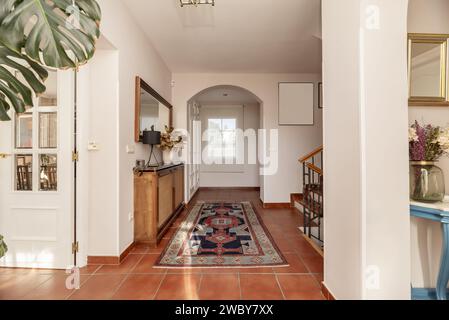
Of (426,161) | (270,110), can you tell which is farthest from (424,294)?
(270,110)

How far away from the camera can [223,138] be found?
7551mm

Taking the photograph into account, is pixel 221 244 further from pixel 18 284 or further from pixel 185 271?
pixel 18 284

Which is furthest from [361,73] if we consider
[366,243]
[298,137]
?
[298,137]

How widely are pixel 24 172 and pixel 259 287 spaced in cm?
249

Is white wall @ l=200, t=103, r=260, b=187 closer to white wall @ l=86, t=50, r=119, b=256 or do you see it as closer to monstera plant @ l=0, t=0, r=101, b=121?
white wall @ l=86, t=50, r=119, b=256

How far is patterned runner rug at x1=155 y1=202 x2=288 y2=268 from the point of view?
96.4 inches

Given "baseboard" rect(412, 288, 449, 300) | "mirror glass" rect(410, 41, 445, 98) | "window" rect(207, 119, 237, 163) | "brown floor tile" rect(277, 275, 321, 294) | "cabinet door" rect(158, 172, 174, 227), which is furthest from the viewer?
"window" rect(207, 119, 237, 163)

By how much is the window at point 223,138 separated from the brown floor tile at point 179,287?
5526 mm

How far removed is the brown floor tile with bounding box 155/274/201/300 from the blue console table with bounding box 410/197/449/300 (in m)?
1.74

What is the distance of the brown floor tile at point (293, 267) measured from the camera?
2273 millimetres

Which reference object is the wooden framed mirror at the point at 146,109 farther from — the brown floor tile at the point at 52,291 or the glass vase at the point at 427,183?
the glass vase at the point at 427,183

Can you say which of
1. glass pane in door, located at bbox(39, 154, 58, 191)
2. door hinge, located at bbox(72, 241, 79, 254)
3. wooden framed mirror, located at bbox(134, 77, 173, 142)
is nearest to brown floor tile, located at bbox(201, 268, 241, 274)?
door hinge, located at bbox(72, 241, 79, 254)

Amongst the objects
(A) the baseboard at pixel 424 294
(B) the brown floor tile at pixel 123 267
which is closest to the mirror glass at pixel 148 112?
(B) the brown floor tile at pixel 123 267
